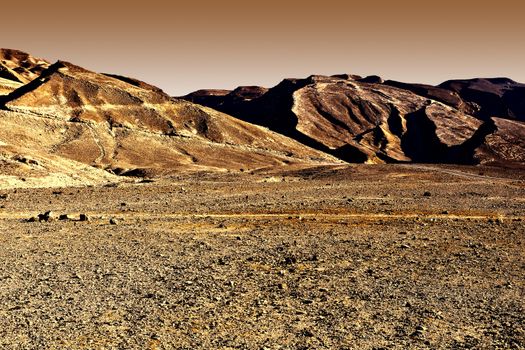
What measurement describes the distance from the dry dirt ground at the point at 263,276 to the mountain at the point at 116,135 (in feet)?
111

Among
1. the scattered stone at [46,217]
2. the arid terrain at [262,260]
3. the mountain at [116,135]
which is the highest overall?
the mountain at [116,135]

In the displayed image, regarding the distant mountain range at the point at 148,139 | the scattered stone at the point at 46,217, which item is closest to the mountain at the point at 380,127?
the distant mountain range at the point at 148,139

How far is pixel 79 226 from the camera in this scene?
101 ft

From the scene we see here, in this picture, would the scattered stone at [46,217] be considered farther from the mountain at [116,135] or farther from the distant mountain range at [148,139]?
the mountain at [116,135]

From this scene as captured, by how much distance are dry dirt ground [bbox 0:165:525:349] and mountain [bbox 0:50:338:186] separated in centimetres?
3381

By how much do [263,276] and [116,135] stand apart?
84.9 metres

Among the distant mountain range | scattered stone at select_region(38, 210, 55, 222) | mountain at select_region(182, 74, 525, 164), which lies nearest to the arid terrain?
scattered stone at select_region(38, 210, 55, 222)

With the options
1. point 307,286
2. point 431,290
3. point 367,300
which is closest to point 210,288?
point 307,286

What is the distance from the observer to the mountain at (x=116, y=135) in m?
78.4

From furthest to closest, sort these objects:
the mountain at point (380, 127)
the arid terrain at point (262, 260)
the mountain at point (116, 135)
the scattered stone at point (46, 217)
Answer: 1. the mountain at point (380, 127)
2. the mountain at point (116, 135)
3. the scattered stone at point (46, 217)
4. the arid terrain at point (262, 260)

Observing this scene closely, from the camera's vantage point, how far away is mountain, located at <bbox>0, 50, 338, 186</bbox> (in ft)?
257

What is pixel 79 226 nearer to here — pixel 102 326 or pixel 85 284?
pixel 85 284

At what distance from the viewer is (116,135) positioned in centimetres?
9988

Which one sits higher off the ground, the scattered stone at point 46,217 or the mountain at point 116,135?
the mountain at point 116,135
